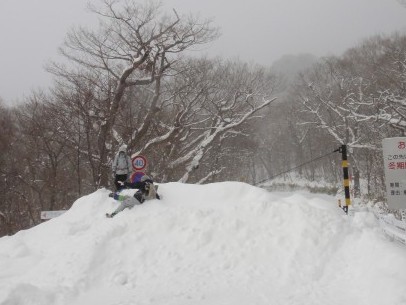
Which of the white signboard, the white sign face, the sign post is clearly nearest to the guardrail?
the white sign face

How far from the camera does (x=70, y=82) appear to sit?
62.3 feet

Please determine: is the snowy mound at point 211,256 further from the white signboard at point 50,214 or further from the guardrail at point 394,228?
the white signboard at point 50,214

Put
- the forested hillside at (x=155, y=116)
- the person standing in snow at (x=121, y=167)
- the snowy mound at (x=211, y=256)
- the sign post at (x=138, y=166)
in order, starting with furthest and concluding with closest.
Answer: the forested hillside at (x=155, y=116) → the person standing in snow at (x=121, y=167) → the sign post at (x=138, y=166) → the snowy mound at (x=211, y=256)

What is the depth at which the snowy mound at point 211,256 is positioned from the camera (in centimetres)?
527

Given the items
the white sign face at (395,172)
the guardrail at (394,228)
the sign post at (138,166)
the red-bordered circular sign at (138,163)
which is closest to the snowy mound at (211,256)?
the guardrail at (394,228)

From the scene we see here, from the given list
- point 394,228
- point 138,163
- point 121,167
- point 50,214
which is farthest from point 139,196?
point 394,228

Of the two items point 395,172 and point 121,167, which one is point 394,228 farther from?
point 121,167

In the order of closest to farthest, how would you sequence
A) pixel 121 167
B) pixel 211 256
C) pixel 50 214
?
pixel 211 256, pixel 50 214, pixel 121 167

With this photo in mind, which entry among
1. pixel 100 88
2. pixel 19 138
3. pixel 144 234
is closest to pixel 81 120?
pixel 100 88

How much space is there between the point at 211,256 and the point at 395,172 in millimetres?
3292

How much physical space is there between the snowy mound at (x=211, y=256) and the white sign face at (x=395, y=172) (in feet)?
2.16

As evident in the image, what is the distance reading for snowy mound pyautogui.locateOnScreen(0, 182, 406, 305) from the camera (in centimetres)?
527

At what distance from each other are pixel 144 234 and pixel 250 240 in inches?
76.3

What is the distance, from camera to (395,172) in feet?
21.0
